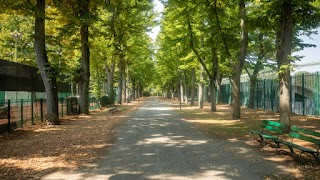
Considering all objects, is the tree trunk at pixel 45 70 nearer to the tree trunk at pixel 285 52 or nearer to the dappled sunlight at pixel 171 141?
the dappled sunlight at pixel 171 141

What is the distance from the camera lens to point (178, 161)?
8.57 metres

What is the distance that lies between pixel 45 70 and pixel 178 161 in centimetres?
1097

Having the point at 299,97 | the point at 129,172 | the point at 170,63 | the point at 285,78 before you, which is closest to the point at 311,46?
the point at 299,97

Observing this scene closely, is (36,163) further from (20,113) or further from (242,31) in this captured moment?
(242,31)

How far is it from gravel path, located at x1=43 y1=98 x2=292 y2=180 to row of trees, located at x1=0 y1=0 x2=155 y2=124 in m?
7.46

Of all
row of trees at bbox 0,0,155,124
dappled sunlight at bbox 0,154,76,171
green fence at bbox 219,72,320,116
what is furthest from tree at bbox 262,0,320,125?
row of trees at bbox 0,0,155,124

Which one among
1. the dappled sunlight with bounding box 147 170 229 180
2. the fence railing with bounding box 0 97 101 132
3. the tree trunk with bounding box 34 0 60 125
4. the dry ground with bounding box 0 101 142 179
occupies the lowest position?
the dappled sunlight with bounding box 147 170 229 180

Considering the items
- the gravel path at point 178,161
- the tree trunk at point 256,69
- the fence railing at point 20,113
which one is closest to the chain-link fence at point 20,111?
the fence railing at point 20,113

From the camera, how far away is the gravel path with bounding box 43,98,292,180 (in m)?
7.27

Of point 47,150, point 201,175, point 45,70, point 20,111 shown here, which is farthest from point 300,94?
point 47,150

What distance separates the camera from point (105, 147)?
1077cm

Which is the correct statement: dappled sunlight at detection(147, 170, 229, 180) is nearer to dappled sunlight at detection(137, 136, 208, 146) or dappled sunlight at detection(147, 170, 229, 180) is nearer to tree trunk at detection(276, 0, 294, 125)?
dappled sunlight at detection(137, 136, 208, 146)

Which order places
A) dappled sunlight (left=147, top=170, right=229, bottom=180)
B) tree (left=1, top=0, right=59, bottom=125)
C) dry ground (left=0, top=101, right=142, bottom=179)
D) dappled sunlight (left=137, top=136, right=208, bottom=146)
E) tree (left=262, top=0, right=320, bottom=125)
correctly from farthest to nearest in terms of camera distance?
tree (left=1, top=0, right=59, bottom=125), tree (left=262, top=0, right=320, bottom=125), dappled sunlight (left=137, top=136, right=208, bottom=146), dry ground (left=0, top=101, right=142, bottom=179), dappled sunlight (left=147, top=170, right=229, bottom=180)

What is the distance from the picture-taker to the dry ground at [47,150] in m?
8.02
